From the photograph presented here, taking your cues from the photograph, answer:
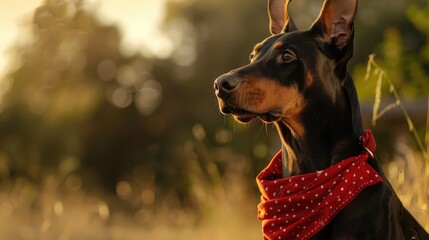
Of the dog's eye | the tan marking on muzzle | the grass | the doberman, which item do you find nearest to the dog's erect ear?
the doberman

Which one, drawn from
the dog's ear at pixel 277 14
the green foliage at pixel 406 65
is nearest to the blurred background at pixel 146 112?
the green foliage at pixel 406 65

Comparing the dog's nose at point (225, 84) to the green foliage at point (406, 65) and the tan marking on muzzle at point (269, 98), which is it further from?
the green foliage at point (406, 65)

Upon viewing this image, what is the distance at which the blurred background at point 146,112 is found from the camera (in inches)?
452

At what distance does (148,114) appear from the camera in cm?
1964

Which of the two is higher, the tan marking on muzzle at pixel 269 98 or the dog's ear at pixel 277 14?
the dog's ear at pixel 277 14

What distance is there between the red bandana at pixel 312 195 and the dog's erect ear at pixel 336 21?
555 mm

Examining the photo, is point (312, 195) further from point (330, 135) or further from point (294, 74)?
point (294, 74)

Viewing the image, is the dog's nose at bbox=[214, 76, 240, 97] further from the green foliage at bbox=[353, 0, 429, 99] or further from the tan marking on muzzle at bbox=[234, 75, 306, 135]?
the green foliage at bbox=[353, 0, 429, 99]

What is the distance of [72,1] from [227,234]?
2.66 meters

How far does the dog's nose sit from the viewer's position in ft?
13.0

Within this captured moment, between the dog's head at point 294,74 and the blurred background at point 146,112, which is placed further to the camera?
the blurred background at point 146,112

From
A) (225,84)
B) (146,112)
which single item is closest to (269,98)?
(225,84)

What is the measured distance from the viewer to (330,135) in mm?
4258

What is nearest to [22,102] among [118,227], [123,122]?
[123,122]
